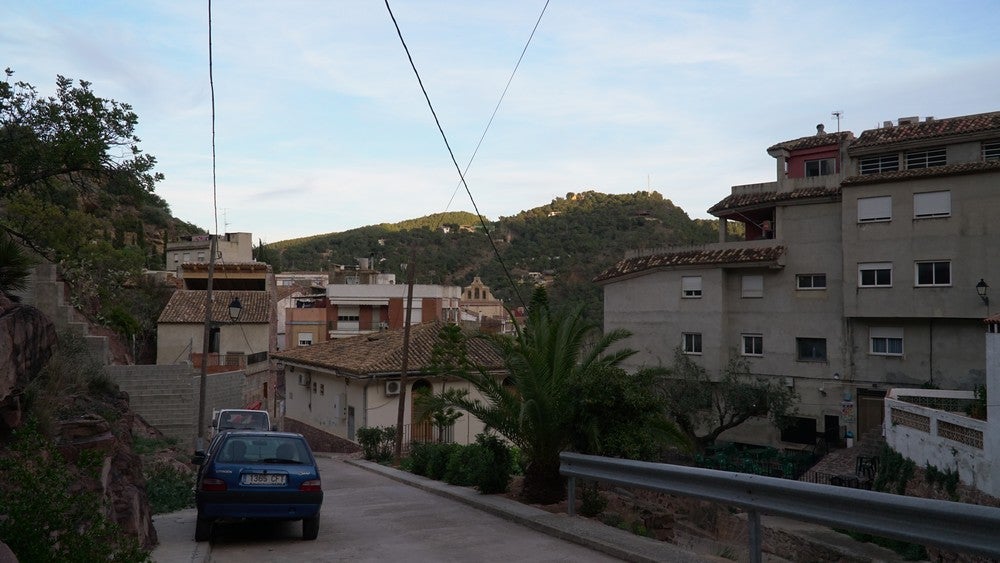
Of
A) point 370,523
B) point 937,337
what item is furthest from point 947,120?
point 370,523

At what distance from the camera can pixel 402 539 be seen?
992 cm

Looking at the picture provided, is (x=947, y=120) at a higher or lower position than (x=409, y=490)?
higher

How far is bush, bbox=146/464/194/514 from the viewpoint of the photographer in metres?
12.9

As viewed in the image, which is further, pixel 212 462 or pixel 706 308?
pixel 706 308

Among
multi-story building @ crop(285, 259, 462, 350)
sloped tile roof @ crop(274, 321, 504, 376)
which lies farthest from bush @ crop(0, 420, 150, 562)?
multi-story building @ crop(285, 259, 462, 350)

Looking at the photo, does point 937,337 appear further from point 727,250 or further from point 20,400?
point 20,400

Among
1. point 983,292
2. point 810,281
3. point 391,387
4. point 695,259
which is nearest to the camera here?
point 391,387

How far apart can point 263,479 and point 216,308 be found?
48.4 metres

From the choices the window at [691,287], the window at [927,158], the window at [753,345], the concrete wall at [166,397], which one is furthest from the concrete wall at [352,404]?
the window at [927,158]

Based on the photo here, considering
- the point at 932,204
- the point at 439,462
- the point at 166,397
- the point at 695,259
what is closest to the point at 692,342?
the point at 695,259

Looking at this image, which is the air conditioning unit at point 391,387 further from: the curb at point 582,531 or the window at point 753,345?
the curb at point 582,531

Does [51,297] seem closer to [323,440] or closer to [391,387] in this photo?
[391,387]

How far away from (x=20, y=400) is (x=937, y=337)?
36812 millimetres

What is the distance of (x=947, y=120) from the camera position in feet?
122
